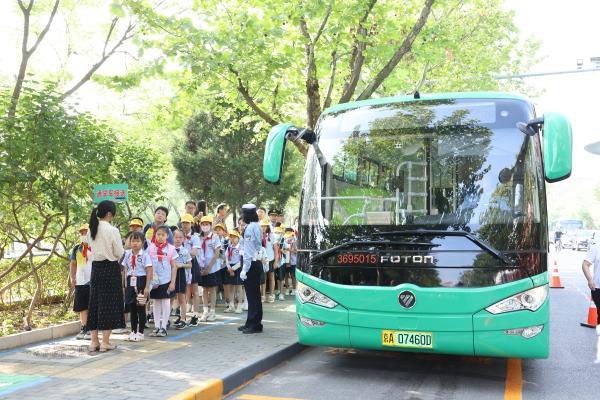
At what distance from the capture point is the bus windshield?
6.22m

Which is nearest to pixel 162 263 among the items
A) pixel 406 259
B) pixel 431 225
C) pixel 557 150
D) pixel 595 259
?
pixel 406 259

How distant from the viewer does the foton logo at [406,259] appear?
618cm

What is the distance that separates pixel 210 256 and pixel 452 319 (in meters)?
5.55

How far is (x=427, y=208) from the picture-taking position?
21.0 feet

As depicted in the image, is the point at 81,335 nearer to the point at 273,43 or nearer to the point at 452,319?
the point at 452,319

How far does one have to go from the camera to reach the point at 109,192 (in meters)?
9.31

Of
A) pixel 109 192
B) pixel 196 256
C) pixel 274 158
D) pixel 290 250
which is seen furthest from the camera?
pixel 290 250

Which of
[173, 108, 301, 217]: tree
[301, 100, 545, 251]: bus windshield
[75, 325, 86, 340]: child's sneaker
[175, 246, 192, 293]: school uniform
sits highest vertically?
[173, 108, 301, 217]: tree

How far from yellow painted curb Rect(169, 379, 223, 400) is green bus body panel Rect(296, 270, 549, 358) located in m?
1.48

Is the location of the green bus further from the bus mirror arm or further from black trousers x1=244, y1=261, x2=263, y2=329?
black trousers x1=244, y1=261, x2=263, y2=329

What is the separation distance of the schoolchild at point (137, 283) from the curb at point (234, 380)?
6.78 feet

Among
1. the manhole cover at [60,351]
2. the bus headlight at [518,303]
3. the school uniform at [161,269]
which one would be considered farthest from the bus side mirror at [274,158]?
the manhole cover at [60,351]

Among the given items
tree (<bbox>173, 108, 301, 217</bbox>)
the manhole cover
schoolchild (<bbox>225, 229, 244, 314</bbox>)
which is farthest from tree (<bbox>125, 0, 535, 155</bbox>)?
tree (<bbox>173, 108, 301, 217</bbox>)

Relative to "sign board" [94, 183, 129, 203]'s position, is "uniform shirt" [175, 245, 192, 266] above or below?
below
